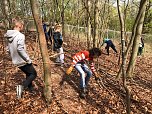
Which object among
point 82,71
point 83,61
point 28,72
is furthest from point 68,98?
point 28,72

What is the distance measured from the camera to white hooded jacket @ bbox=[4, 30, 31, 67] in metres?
5.56

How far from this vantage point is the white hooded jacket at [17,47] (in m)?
5.56

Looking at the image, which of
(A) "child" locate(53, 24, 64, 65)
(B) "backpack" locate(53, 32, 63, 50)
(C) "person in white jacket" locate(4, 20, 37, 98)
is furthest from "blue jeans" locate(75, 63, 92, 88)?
(B) "backpack" locate(53, 32, 63, 50)

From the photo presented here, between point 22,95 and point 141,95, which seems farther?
point 141,95

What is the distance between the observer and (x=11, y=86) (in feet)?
22.4

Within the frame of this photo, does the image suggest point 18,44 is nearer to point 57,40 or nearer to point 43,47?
point 43,47

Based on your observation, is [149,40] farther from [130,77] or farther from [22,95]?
[22,95]

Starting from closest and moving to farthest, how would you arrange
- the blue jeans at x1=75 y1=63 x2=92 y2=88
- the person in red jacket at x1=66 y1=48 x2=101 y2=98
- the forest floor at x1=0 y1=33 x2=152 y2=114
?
the forest floor at x1=0 y1=33 x2=152 y2=114, the person in red jacket at x1=66 y1=48 x2=101 y2=98, the blue jeans at x1=75 y1=63 x2=92 y2=88

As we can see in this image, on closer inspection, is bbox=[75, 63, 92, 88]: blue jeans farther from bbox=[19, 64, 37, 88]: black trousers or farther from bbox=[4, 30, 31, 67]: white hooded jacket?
bbox=[4, 30, 31, 67]: white hooded jacket

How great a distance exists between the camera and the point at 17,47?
219 inches

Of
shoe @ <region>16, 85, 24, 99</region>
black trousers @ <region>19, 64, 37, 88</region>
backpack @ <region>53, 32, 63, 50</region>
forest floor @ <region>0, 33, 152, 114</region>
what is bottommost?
forest floor @ <region>0, 33, 152, 114</region>

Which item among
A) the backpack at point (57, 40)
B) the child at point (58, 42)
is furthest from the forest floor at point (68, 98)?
the backpack at point (57, 40)

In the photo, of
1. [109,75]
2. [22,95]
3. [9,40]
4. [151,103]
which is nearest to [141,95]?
[151,103]

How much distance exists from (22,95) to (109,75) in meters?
4.25
